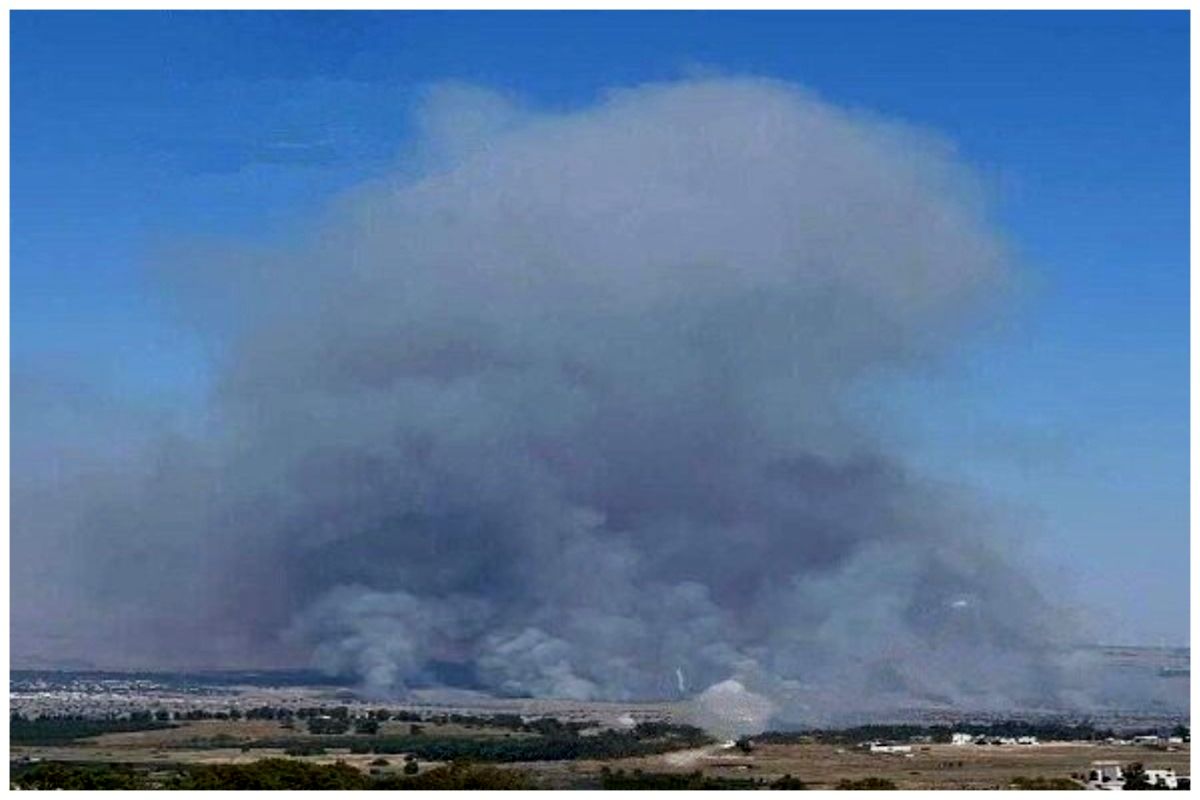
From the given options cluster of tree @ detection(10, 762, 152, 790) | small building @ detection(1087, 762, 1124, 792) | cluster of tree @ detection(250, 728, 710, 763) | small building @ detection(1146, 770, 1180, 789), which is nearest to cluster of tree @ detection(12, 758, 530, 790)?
cluster of tree @ detection(10, 762, 152, 790)

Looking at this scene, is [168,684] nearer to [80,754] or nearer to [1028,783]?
[80,754]

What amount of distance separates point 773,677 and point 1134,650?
7.85ft

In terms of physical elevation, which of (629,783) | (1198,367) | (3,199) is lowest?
(629,783)

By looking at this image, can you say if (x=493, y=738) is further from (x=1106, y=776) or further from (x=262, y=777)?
(x=1106, y=776)

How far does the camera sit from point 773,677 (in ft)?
41.4

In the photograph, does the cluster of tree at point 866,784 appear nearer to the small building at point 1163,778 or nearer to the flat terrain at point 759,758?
the flat terrain at point 759,758

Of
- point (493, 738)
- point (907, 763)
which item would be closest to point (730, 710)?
point (907, 763)

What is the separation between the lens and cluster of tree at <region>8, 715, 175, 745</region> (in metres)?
11.8

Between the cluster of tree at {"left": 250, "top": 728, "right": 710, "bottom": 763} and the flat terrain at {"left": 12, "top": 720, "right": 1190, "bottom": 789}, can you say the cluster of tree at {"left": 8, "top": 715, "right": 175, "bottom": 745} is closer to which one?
the flat terrain at {"left": 12, "top": 720, "right": 1190, "bottom": 789}

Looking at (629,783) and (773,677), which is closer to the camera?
(629,783)

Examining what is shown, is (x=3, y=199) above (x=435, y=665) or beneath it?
above

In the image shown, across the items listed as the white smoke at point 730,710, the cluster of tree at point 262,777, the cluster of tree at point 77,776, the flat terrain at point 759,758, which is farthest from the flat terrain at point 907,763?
the cluster of tree at point 77,776

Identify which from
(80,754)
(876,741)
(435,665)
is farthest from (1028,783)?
(80,754)

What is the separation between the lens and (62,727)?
470 inches
